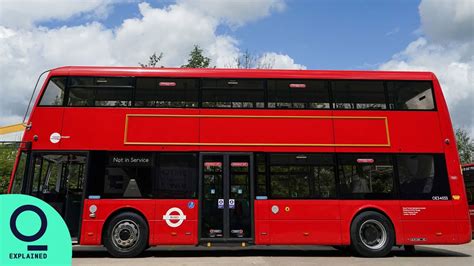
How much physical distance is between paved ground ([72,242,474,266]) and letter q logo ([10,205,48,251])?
5290mm

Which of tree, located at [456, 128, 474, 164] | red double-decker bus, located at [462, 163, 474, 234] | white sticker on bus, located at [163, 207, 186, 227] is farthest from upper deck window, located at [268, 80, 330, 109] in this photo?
tree, located at [456, 128, 474, 164]

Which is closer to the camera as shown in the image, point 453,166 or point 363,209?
point 363,209

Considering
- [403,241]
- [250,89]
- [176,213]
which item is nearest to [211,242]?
[176,213]

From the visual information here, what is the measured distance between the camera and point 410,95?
374 inches

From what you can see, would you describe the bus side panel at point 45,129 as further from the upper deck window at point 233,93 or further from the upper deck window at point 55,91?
the upper deck window at point 233,93

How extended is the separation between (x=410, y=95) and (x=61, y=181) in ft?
29.4

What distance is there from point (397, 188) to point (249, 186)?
363cm

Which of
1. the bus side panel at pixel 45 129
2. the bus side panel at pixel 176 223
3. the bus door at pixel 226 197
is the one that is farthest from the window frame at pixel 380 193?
the bus side panel at pixel 45 129

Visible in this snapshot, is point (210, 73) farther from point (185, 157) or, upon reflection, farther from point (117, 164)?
point (117, 164)

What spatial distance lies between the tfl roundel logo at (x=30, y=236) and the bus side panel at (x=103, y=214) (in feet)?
20.1

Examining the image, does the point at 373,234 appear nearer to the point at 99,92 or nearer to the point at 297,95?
the point at 297,95

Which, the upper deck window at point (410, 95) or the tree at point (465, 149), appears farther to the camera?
the tree at point (465, 149)

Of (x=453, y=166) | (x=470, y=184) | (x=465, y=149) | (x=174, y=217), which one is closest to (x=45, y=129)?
(x=174, y=217)

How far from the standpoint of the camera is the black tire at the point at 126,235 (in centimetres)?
851
